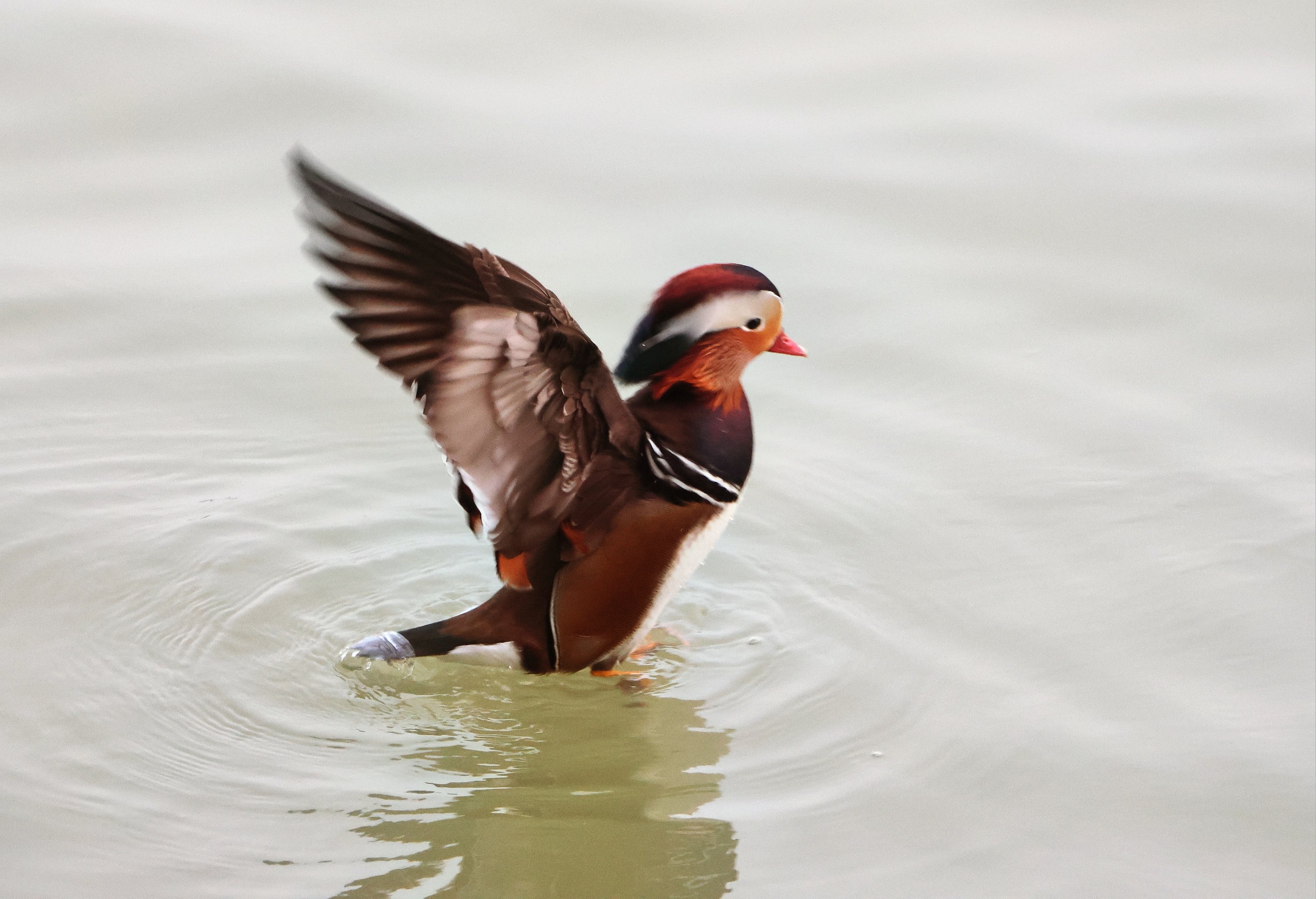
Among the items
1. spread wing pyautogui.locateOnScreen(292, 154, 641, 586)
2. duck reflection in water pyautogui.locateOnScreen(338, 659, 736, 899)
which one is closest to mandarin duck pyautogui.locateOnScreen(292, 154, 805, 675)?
spread wing pyautogui.locateOnScreen(292, 154, 641, 586)

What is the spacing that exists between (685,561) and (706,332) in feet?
1.69

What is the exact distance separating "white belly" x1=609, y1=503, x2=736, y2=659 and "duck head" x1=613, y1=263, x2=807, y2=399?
0.31 m

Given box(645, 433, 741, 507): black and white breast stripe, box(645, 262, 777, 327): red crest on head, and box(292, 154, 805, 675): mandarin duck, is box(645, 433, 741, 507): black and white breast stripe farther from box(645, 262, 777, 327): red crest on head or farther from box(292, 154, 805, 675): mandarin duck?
box(645, 262, 777, 327): red crest on head

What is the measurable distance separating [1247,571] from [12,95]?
15.3 ft

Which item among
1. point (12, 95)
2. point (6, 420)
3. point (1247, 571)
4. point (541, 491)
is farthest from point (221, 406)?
point (1247, 571)

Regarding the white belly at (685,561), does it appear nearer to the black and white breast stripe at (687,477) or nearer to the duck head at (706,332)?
the black and white breast stripe at (687,477)

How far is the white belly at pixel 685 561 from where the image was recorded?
11.7ft

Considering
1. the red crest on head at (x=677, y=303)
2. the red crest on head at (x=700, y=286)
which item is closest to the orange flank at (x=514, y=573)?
the red crest on head at (x=677, y=303)

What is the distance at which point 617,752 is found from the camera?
3.46 m

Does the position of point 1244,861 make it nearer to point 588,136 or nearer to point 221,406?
point 221,406

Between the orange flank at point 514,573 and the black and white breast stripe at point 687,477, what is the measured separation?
383 mm

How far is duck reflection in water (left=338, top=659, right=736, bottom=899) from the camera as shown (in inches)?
119

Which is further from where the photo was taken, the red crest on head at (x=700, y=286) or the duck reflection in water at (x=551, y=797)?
the red crest on head at (x=700, y=286)

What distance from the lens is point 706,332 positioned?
3623 millimetres
